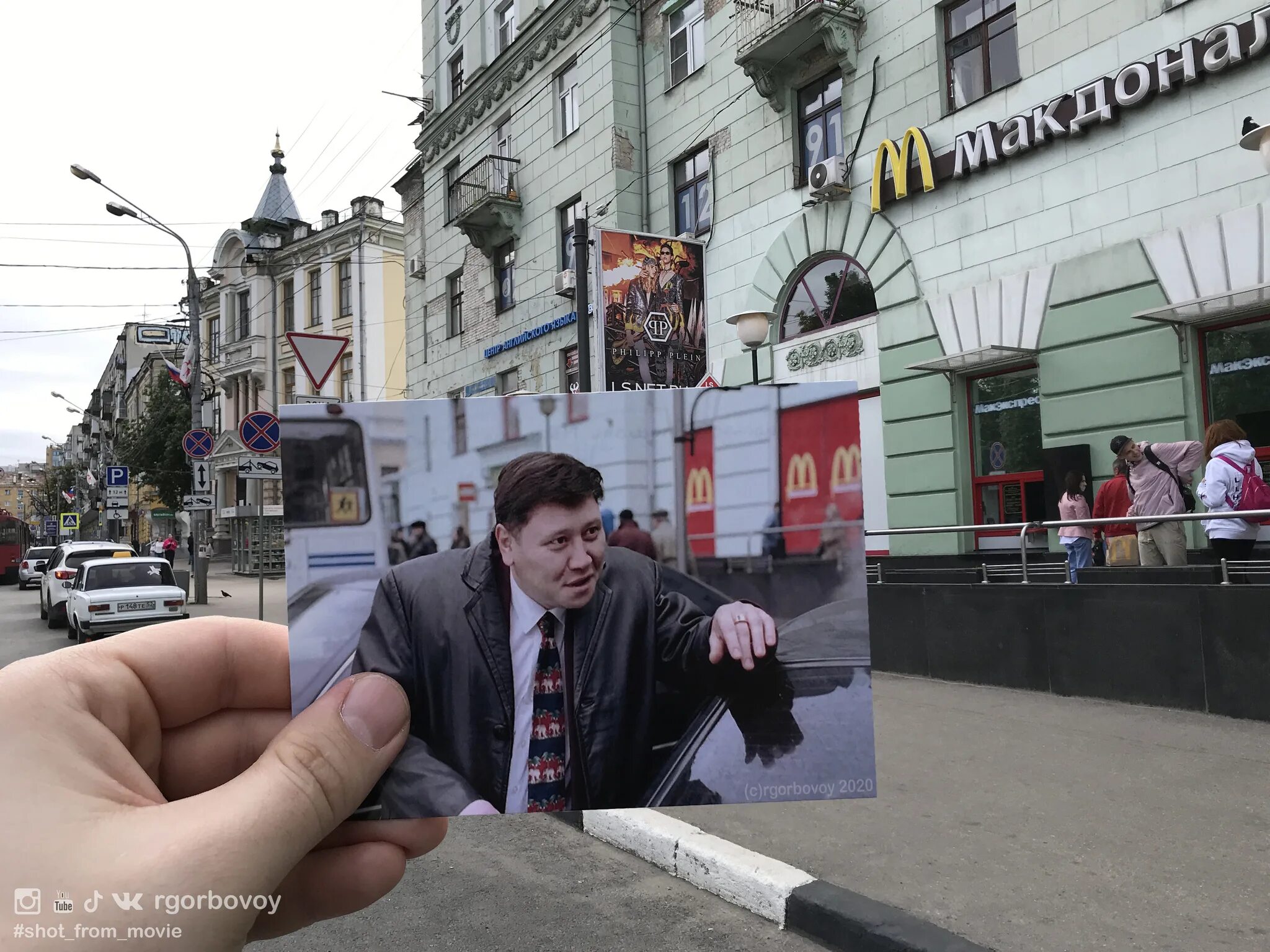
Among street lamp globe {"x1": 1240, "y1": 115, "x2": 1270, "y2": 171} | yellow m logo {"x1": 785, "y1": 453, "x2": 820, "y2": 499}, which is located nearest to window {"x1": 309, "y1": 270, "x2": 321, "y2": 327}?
street lamp globe {"x1": 1240, "y1": 115, "x2": 1270, "y2": 171}

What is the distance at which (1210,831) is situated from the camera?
479 cm

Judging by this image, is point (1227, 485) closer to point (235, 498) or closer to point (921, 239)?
point (921, 239)

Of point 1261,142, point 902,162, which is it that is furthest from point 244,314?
point 1261,142

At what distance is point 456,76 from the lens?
87.3ft

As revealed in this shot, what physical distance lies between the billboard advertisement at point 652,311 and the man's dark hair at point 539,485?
522 inches

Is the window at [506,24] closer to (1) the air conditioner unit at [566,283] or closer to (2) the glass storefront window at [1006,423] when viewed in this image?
(1) the air conditioner unit at [566,283]

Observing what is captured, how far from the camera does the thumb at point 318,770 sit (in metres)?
1.60

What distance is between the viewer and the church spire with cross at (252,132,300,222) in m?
48.9

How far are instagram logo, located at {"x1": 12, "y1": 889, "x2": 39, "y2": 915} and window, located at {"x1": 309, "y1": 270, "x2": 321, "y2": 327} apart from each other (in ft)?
145

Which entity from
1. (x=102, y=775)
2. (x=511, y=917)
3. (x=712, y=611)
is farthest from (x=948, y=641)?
(x=102, y=775)

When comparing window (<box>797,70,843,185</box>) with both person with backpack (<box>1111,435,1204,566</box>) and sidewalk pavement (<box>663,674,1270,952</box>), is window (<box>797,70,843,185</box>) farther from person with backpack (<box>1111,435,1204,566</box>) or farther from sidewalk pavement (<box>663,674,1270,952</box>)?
sidewalk pavement (<box>663,674,1270,952</box>)

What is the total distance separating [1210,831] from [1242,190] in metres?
8.06

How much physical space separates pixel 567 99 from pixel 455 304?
747 cm

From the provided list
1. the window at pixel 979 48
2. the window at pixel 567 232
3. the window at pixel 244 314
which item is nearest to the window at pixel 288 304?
the window at pixel 244 314
